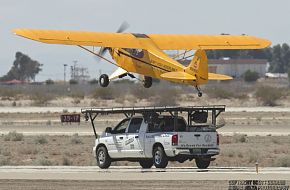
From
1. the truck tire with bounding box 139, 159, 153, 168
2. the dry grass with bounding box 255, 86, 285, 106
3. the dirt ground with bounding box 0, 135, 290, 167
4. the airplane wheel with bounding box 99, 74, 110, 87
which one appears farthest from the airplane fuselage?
the dry grass with bounding box 255, 86, 285, 106

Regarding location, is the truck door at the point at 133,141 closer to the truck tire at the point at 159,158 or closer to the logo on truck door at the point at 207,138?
the truck tire at the point at 159,158

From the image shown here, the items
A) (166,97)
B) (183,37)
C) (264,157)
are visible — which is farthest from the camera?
(166,97)

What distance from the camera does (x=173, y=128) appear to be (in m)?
40.4

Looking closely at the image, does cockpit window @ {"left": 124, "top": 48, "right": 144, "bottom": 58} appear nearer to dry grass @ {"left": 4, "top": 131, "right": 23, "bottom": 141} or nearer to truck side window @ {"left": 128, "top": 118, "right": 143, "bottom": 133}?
truck side window @ {"left": 128, "top": 118, "right": 143, "bottom": 133}

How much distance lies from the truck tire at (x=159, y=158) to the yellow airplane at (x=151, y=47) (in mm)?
3871

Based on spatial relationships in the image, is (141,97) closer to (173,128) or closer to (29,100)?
(29,100)

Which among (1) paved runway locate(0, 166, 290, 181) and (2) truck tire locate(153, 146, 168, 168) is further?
(2) truck tire locate(153, 146, 168, 168)

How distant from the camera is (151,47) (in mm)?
48969

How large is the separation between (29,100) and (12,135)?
79673 mm

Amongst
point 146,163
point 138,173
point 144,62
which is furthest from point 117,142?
point 144,62

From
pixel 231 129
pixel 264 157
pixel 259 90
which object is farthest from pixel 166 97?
pixel 264 157

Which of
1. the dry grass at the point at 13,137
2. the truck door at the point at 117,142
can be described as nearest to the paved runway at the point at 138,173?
the truck door at the point at 117,142

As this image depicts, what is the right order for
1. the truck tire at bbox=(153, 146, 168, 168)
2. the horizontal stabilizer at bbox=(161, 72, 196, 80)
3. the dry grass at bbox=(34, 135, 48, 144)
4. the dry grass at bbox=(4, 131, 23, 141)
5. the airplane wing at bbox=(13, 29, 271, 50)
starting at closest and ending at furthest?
the truck tire at bbox=(153, 146, 168, 168) < the horizontal stabilizer at bbox=(161, 72, 196, 80) < the airplane wing at bbox=(13, 29, 271, 50) < the dry grass at bbox=(34, 135, 48, 144) < the dry grass at bbox=(4, 131, 23, 141)

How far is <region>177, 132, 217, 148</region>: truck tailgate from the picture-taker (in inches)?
1555
